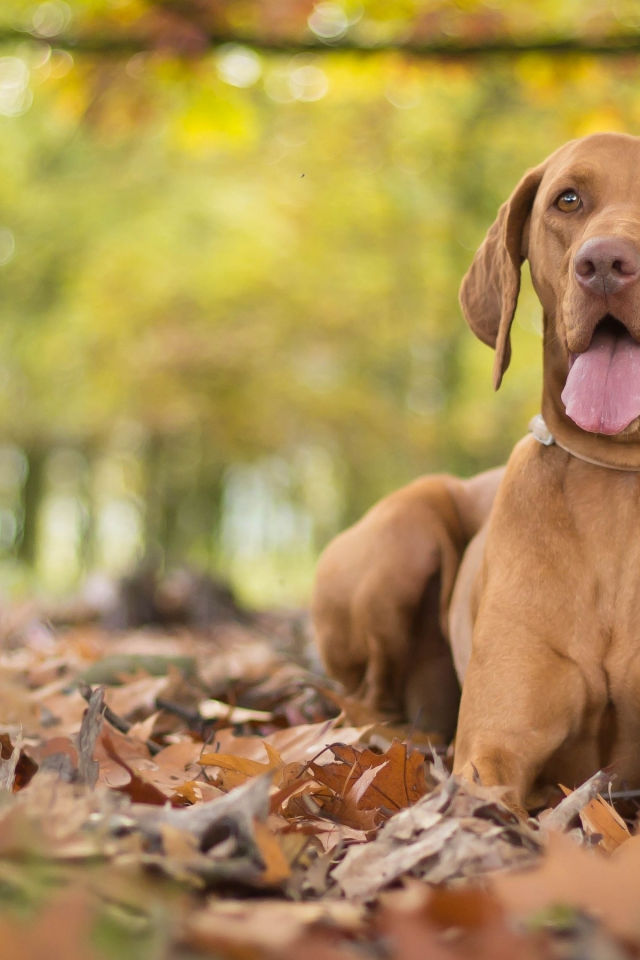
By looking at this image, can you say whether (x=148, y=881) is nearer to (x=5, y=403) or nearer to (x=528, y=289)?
(x=528, y=289)

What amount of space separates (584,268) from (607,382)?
0.98 ft

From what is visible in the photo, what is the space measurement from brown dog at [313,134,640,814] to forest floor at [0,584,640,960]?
21cm

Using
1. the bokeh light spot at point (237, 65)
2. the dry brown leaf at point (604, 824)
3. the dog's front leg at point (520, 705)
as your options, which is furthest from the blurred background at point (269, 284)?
the dry brown leaf at point (604, 824)

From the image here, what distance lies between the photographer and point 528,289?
494 inches

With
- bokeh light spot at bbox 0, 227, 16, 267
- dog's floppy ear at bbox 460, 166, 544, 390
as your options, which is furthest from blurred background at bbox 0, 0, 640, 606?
dog's floppy ear at bbox 460, 166, 544, 390

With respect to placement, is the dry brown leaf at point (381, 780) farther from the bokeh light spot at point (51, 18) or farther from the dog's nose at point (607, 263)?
the bokeh light spot at point (51, 18)

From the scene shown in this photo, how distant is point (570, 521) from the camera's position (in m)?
2.71

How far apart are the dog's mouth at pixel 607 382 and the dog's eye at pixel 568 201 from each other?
0.40 metres

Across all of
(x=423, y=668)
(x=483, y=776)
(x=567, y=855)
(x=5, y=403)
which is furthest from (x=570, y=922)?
(x=5, y=403)

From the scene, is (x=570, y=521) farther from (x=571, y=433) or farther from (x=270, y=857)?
(x=270, y=857)

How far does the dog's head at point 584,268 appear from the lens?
251cm

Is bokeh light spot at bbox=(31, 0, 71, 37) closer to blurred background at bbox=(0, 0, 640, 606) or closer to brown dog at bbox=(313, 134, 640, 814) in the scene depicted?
blurred background at bbox=(0, 0, 640, 606)

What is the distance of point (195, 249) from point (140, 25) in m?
8.11

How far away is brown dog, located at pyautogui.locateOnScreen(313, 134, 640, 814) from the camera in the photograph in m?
2.57
